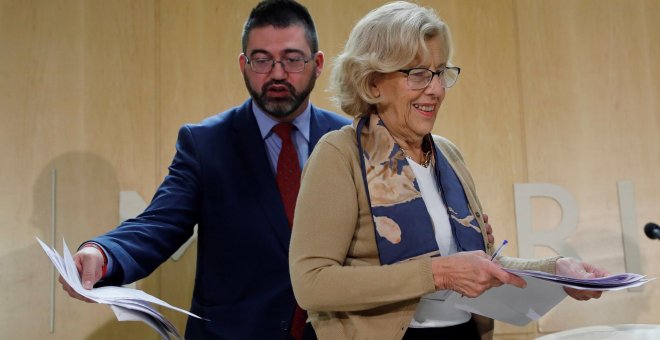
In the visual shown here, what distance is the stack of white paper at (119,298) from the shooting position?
4.60 ft

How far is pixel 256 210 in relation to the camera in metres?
2.17

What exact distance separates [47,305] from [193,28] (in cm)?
122

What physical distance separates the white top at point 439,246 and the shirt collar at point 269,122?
74cm

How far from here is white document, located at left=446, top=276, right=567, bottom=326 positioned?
141 centimetres

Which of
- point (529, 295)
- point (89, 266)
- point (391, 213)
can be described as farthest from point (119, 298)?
point (529, 295)

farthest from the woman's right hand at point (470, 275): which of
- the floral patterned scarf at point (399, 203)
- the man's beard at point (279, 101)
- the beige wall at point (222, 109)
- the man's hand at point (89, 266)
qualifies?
the beige wall at point (222, 109)

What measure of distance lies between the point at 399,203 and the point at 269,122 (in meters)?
0.89

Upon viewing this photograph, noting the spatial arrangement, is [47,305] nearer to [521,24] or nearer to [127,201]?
[127,201]

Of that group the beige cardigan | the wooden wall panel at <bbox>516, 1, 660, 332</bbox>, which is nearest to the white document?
the beige cardigan

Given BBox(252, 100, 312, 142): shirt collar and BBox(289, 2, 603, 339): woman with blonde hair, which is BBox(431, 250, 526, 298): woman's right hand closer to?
BBox(289, 2, 603, 339): woman with blonde hair

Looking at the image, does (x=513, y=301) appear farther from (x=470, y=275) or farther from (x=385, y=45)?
(x=385, y=45)

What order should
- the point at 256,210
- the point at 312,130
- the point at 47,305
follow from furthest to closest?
the point at 47,305
the point at 312,130
the point at 256,210

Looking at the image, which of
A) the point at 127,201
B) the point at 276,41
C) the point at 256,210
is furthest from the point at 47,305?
the point at 276,41

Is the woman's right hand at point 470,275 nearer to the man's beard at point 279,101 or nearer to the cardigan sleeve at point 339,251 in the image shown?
the cardigan sleeve at point 339,251
